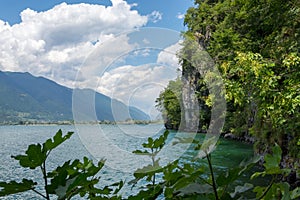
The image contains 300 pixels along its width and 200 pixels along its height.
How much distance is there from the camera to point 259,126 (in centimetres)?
1212

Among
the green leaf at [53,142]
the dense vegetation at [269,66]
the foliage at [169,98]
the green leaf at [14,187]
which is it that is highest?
Result: the dense vegetation at [269,66]

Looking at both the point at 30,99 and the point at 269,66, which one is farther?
the point at 30,99

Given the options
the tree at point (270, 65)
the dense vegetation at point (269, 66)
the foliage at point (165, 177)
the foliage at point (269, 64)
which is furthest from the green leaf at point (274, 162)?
the tree at point (270, 65)

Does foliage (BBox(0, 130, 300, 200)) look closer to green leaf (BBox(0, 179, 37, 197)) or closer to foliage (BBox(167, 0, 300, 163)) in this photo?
green leaf (BBox(0, 179, 37, 197))

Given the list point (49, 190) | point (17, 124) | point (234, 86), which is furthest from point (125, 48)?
point (17, 124)

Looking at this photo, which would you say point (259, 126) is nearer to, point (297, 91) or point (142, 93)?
point (297, 91)

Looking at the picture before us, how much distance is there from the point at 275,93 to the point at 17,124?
86.1 meters

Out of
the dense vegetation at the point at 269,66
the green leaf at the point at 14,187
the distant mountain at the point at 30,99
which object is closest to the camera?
the green leaf at the point at 14,187

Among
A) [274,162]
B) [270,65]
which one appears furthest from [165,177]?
[270,65]

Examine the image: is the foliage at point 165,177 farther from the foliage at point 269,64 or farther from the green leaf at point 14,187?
the foliage at point 269,64

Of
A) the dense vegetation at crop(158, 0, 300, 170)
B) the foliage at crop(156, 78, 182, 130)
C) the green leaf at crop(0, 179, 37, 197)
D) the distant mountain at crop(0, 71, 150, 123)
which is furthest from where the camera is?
the distant mountain at crop(0, 71, 150, 123)

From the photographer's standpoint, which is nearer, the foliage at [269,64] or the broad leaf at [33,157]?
the broad leaf at [33,157]

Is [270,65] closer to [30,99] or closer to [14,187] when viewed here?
[14,187]

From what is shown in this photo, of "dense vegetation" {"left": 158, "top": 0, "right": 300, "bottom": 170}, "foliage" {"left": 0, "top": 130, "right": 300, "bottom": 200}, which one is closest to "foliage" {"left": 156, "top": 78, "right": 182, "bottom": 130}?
"dense vegetation" {"left": 158, "top": 0, "right": 300, "bottom": 170}
